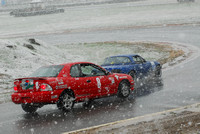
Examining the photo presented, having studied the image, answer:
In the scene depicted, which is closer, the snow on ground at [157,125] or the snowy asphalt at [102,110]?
the snow on ground at [157,125]

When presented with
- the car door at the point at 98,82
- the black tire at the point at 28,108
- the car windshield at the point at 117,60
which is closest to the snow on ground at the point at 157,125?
the car door at the point at 98,82

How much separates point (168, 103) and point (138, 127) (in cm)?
298

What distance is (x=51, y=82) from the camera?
9367 millimetres

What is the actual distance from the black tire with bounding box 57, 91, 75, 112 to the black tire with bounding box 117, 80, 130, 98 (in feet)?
7.21

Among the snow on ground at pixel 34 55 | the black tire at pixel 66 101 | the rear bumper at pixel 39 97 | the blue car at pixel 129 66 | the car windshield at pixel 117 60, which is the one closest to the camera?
the rear bumper at pixel 39 97

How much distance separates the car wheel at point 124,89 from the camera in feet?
38.3

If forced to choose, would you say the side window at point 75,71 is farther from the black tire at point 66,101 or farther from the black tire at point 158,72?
the black tire at point 158,72

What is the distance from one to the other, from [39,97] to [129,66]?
6.15 meters

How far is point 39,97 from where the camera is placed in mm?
9188

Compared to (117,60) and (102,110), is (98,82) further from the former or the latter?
(117,60)

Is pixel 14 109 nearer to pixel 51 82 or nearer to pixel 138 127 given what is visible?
pixel 51 82

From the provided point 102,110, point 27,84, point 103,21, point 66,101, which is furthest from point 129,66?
point 103,21

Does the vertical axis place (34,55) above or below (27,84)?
below

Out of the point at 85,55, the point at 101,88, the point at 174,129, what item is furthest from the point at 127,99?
the point at 85,55
